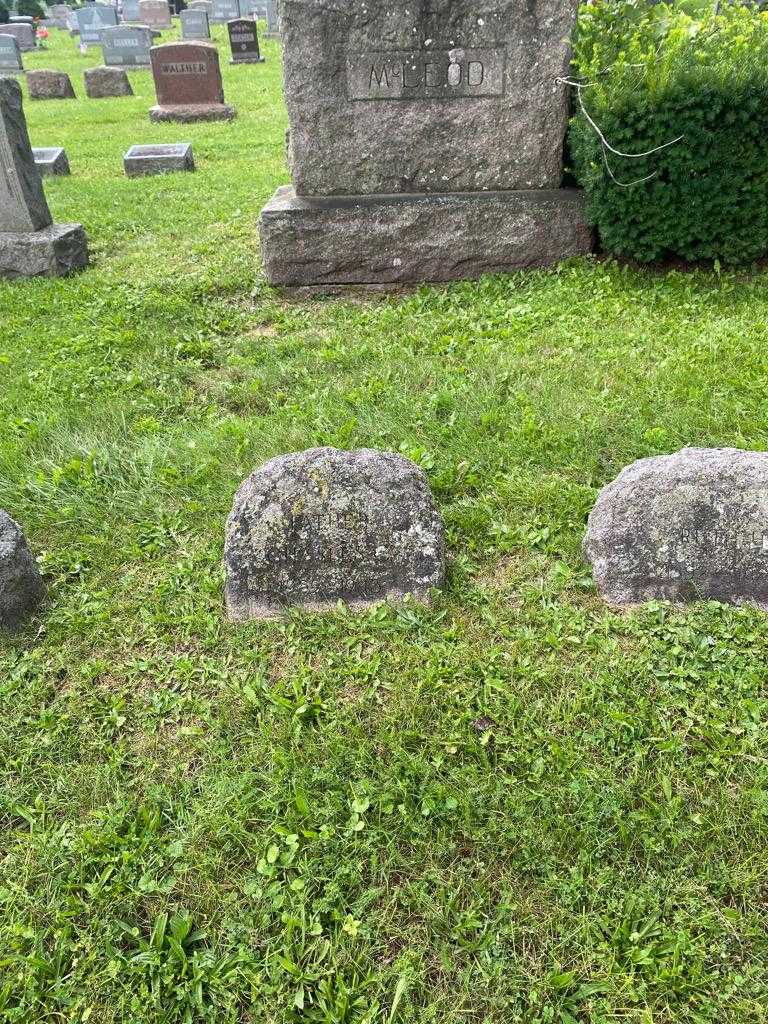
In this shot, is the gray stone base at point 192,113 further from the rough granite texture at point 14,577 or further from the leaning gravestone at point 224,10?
the leaning gravestone at point 224,10

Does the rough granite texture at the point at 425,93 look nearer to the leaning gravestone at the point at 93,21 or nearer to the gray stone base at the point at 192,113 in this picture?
the gray stone base at the point at 192,113

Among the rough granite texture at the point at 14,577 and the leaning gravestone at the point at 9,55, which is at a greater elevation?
the leaning gravestone at the point at 9,55

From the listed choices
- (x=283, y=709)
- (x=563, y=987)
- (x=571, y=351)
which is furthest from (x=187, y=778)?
(x=571, y=351)

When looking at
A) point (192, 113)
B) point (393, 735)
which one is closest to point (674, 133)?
point (393, 735)

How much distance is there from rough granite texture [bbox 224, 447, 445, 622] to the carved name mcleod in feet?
12.0

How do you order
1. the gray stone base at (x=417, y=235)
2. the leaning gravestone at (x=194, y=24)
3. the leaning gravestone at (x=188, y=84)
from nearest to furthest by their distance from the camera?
1. the gray stone base at (x=417, y=235)
2. the leaning gravestone at (x=188, y=84)
3. the leaning gravestone at (x=194, y=24)

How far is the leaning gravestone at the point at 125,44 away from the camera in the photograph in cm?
1983

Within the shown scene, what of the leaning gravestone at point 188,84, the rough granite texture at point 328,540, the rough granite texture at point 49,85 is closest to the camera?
Result: the rough granite texture at point 328,540

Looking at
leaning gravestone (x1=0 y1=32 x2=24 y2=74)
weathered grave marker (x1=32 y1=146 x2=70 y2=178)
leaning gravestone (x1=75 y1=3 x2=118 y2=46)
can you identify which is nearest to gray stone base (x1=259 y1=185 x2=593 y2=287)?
weathered grave marker (x1=32 y1=146 x2=70 y2=178)

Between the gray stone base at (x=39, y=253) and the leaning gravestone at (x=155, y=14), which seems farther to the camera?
the leaning gravestone at (x=155, y=14)

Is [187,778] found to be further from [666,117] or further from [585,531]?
[666,117]

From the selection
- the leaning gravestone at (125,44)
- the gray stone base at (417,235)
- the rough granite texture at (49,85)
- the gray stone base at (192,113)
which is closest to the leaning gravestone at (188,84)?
the gray stone base at (192,113)

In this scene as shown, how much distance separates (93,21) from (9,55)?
20.2ft

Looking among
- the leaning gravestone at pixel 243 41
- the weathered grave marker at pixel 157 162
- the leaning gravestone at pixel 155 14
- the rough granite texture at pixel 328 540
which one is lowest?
the rough granite texture at pixel 328 540
